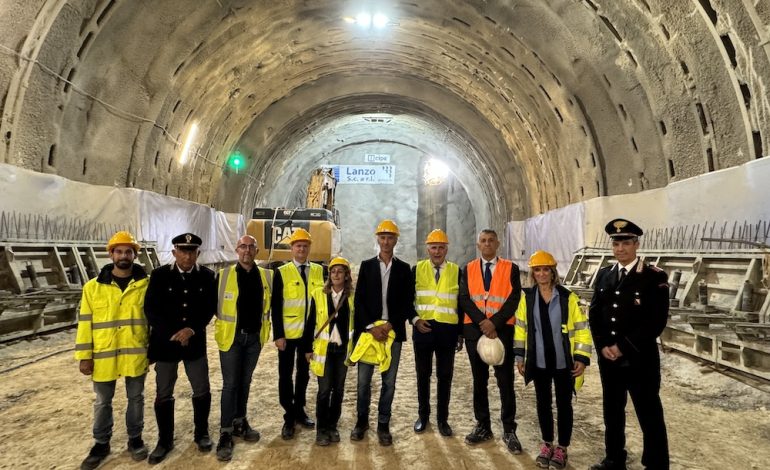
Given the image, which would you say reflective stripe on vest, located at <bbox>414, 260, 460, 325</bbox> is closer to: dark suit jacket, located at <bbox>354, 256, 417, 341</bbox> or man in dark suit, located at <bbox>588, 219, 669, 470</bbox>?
dark suit jacket, located at <bbox>354, 256, 417, 341</bbox>

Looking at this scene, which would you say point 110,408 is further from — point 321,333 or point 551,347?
point 551,347

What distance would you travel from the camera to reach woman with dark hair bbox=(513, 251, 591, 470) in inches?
131

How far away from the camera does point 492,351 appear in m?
3.58

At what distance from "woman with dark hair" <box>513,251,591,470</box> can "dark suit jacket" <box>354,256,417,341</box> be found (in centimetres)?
95

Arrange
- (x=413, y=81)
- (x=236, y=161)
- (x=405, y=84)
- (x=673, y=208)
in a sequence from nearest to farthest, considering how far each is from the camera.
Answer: (x=673, y=208) → (x=236, y=161) → (x=413, y=81) → (x=405, y=84)

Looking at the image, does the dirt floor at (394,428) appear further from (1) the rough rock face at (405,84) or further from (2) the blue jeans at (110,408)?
(1) the rough rock face at (405,84)

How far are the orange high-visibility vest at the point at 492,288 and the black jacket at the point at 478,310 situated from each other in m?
0.03

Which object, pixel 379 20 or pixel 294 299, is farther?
pixel 379 20

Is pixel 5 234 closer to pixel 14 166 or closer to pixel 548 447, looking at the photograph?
pixel 14 166

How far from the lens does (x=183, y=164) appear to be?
11844mm

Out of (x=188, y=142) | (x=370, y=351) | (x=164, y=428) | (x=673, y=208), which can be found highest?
(x=188, y=142)

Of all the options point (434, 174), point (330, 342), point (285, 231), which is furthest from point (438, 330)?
point (434, 174)

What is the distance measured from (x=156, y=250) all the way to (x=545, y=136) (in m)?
9.77

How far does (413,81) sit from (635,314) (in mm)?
13513
